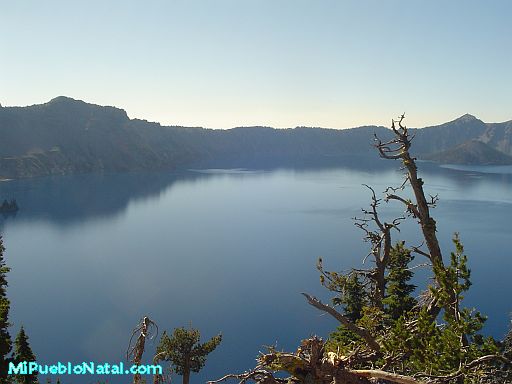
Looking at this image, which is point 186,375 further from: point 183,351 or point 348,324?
point 348,324

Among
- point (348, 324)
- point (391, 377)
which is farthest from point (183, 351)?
point (391, 377)

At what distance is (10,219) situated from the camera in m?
142

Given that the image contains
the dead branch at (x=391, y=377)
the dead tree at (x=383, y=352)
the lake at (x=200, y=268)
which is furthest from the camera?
the lake at (x=200, y=268)

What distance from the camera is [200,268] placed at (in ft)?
294

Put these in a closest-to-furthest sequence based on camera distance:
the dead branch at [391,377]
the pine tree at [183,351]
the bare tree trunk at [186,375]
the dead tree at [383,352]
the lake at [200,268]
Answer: the dead branch at [391,377] < the dead tree at [383,352] < the bare tree trunk at [186,375] < the pine tree at [183,351] < the lake at [200,268]

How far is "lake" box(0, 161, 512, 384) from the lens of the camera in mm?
59125

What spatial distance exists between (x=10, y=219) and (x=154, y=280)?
86.8m

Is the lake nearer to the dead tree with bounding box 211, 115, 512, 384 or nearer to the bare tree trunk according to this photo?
the bare tree trunk

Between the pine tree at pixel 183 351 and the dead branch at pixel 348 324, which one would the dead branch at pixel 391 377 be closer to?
the dead branch at pixel 348 324

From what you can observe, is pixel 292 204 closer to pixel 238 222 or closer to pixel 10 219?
pixel 238 222

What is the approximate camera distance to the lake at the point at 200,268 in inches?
2328

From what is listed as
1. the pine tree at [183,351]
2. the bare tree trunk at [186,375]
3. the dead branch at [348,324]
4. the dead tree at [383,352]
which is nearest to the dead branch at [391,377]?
the dead tree at [383,352]

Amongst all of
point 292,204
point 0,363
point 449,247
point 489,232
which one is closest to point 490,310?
A: point 449,247

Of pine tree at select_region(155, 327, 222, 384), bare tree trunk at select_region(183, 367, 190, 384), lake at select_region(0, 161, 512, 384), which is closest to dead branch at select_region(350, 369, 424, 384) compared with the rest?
pine tree at select_region(155, 327, 222, 384)
